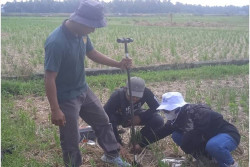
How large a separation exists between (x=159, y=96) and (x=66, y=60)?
3387 millimetres

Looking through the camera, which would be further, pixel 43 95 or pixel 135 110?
pixel 43 95

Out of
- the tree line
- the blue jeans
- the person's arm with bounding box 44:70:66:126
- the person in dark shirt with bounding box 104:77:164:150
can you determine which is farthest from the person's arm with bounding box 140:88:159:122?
→ the tree line

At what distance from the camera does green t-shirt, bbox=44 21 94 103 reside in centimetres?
265

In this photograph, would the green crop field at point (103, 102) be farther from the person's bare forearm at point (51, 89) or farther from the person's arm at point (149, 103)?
the person's bare forearm at point (51, 89)

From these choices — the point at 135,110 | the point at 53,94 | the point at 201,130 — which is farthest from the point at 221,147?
the point at 53,94

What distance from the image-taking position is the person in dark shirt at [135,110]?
3654 millimetres

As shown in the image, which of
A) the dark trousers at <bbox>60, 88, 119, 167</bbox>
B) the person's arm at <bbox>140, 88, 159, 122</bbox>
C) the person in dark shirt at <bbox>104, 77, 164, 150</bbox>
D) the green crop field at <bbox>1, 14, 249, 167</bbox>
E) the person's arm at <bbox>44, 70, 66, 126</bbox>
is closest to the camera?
the person's arm at <bbox>44, 70, 66, 126</bbox>

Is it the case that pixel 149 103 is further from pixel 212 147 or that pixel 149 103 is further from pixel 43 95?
pixel 43 95

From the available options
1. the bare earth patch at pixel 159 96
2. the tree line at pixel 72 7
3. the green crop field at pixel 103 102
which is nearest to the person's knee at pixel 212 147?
the green crop field at pixel 103 102

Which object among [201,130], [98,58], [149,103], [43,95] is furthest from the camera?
[43,95]

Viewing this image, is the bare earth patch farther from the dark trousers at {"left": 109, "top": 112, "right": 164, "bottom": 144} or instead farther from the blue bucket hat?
the blue bucket hat

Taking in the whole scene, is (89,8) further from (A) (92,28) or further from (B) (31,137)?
(B) (31,137)

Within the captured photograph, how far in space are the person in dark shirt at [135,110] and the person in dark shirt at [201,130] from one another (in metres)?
0.48

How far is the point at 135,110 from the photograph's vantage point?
3.96 meters
